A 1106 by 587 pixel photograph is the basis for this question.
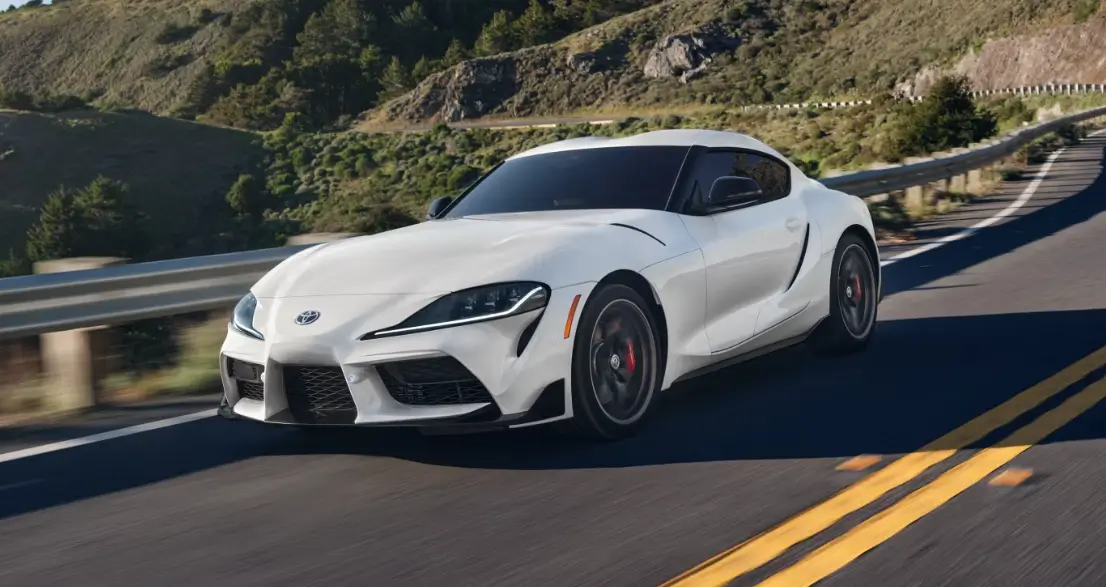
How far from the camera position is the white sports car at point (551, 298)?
572 cm

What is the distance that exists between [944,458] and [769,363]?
2441 mm

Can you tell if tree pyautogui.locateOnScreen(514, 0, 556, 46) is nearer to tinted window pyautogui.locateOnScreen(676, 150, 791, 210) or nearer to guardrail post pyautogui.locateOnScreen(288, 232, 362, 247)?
guardrail post pyautogui.locateOnScreen(288, 232, 362, 247)

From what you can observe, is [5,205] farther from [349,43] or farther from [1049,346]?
[349,43]

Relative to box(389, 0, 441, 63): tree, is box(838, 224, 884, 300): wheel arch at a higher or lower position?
lower

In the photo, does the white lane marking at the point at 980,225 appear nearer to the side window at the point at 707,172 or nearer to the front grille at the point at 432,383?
the side window at the point at 707,172

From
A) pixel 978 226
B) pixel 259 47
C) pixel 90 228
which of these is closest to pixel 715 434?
pixel 978 226

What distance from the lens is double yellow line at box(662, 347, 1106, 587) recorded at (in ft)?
14.4

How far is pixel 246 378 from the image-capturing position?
6.10 meters

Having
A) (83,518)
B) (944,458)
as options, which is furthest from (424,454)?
(944,458)

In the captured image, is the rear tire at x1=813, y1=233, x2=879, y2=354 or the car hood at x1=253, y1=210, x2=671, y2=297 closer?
the car hood at x1=253, y1=210, x2=671, y2=297

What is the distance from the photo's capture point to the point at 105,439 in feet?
22.4

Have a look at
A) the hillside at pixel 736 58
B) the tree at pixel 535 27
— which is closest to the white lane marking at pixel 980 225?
the hillside at pixel 736 58

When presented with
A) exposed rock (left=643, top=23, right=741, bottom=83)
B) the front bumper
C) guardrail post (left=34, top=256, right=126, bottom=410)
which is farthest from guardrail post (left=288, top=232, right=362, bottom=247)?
exposed rock (left=643, top=23, right=741, bottom=83)

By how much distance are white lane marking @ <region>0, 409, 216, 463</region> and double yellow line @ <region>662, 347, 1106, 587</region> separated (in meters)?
3.45
